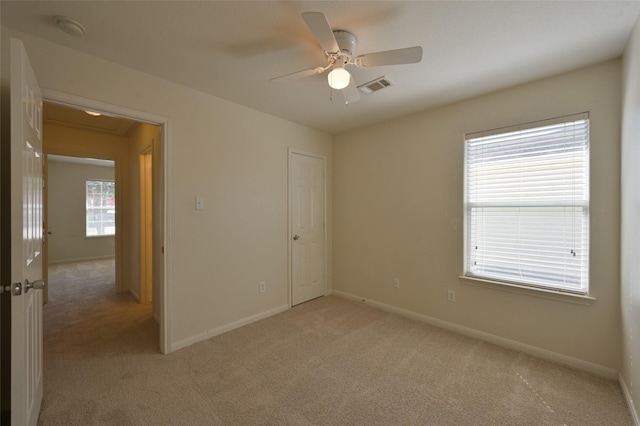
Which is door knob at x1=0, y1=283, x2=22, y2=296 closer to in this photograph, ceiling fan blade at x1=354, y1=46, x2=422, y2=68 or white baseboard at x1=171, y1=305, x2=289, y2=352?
white baseboard at x1=171, y1=305, x2=289, y2=352

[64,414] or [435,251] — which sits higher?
[435,251]

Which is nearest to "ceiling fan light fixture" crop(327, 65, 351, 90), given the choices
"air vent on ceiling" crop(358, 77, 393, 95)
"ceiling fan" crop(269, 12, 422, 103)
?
"ceiling fan" crop(269, 12, 422, 103)

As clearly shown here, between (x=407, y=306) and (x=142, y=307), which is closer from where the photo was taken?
(x=407, y=306)

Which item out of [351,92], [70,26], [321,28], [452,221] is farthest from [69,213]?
[452,221]

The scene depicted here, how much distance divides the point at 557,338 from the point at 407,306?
1404 millimetres

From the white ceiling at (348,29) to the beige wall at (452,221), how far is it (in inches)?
12.3

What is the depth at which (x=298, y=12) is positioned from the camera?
1.59m

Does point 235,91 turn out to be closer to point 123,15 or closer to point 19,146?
point 123,15

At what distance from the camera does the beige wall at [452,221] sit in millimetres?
2127

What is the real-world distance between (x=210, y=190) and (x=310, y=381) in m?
2.01

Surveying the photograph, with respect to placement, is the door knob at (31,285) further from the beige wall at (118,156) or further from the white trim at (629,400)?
the white trim at (629,400)

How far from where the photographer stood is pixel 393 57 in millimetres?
1672

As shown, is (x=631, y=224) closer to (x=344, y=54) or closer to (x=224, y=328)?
(x=344, y=54)

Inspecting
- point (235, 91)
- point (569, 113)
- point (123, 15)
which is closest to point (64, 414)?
point (123, 15)
